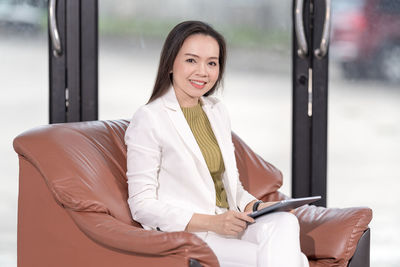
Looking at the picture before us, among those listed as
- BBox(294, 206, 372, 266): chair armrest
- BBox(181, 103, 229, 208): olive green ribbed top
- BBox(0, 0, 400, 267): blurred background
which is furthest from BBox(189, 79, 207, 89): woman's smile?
BBox(0, 0, 400, 267): blurred background

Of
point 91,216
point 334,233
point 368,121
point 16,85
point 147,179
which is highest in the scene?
point 16,85

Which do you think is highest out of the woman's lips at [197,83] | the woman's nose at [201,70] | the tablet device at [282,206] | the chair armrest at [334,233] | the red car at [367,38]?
the red car at [367,38]

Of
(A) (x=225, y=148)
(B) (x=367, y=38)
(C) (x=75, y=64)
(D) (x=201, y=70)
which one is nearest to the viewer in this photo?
(D) (x=201, y=70)

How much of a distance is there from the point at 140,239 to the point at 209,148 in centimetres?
54

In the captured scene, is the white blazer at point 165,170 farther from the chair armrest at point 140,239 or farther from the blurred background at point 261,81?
the blurred background at point 261,81

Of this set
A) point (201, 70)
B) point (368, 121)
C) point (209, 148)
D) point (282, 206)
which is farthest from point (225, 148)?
point (368, 121)

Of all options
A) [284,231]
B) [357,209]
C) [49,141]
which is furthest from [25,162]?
[357,209]

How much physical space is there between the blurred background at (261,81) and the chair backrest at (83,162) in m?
0.64

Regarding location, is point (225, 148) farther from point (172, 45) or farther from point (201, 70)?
point (172, 45)

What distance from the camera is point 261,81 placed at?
3322mm

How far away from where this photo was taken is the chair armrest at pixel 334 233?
242 centimetres

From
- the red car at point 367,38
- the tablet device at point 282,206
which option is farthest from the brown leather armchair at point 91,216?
the red car at point 367,38

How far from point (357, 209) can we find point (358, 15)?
1147mm

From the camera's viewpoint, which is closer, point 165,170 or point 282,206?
point 282,206
